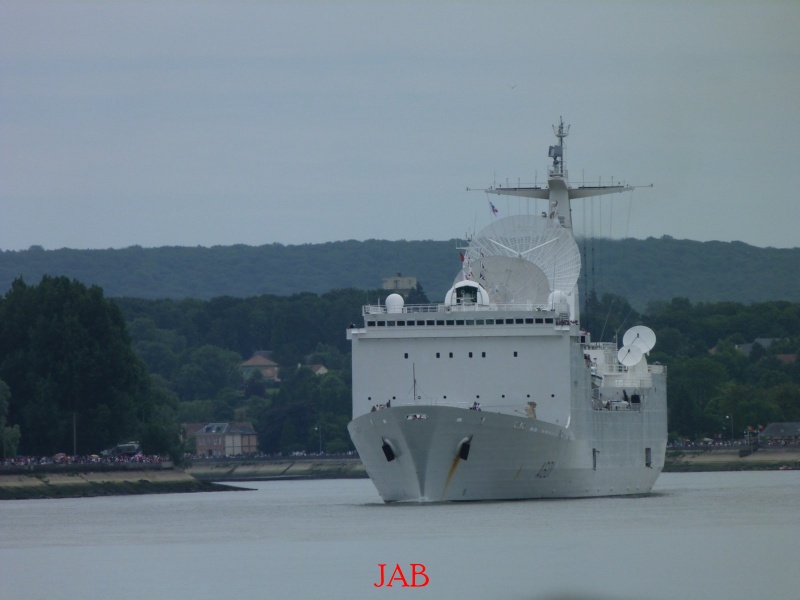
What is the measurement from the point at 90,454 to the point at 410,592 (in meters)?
66.5

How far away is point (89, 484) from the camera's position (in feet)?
317

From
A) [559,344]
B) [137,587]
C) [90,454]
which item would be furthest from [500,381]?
[90,454]

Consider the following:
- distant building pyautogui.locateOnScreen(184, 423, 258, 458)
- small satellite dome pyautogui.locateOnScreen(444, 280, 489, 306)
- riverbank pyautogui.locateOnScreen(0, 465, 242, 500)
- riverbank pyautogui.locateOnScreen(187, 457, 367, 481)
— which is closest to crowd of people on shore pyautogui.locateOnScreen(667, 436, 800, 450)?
riverbank pyautogui.locateOnScreen(187, 457, 367, 481)

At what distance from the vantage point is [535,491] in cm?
6831

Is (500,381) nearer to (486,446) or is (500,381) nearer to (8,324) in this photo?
(486,446)

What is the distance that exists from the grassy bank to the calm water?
18.7 metres

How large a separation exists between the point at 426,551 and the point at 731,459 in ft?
289

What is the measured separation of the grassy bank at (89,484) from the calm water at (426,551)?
18.7m

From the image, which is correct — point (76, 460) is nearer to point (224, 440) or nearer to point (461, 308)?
point (461, 308)

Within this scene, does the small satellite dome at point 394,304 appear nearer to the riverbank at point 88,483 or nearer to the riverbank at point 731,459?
the riverbank at point 88,483

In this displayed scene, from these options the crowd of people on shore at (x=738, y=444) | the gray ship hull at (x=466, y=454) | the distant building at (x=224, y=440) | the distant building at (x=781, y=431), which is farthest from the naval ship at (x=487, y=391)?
the distant building at (x=224, y=440)

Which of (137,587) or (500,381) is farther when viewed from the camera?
(500,381)

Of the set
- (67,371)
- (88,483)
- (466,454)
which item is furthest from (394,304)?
(67,371)

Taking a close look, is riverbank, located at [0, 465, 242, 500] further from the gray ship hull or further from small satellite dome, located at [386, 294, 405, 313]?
the gray ship hull
